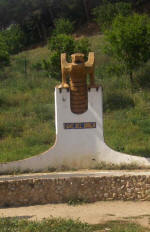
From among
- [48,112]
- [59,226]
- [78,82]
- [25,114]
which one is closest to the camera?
[59,226]

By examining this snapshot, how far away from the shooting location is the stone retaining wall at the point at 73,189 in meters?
11.8

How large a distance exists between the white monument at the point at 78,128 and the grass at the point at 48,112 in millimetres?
2024

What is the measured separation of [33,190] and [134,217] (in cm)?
303

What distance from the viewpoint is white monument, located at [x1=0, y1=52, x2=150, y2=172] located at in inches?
515

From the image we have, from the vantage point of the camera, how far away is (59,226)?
907cm

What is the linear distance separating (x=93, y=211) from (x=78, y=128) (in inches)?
116

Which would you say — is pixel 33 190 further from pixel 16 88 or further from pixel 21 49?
pixel 21 49

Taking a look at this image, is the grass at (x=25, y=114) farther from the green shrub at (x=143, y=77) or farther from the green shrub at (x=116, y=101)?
the green shrub at (x=143, y=77)

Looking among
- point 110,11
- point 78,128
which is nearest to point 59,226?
point 78,128

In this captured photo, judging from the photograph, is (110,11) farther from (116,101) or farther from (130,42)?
(116,101)

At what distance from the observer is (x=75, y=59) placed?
13164mm

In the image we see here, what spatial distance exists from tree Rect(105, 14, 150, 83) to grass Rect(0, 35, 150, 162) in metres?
0.97

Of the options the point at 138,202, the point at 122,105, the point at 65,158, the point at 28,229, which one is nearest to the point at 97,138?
the point at 65,158

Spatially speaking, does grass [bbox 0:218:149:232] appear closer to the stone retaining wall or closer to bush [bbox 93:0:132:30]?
the stone retaining wall
